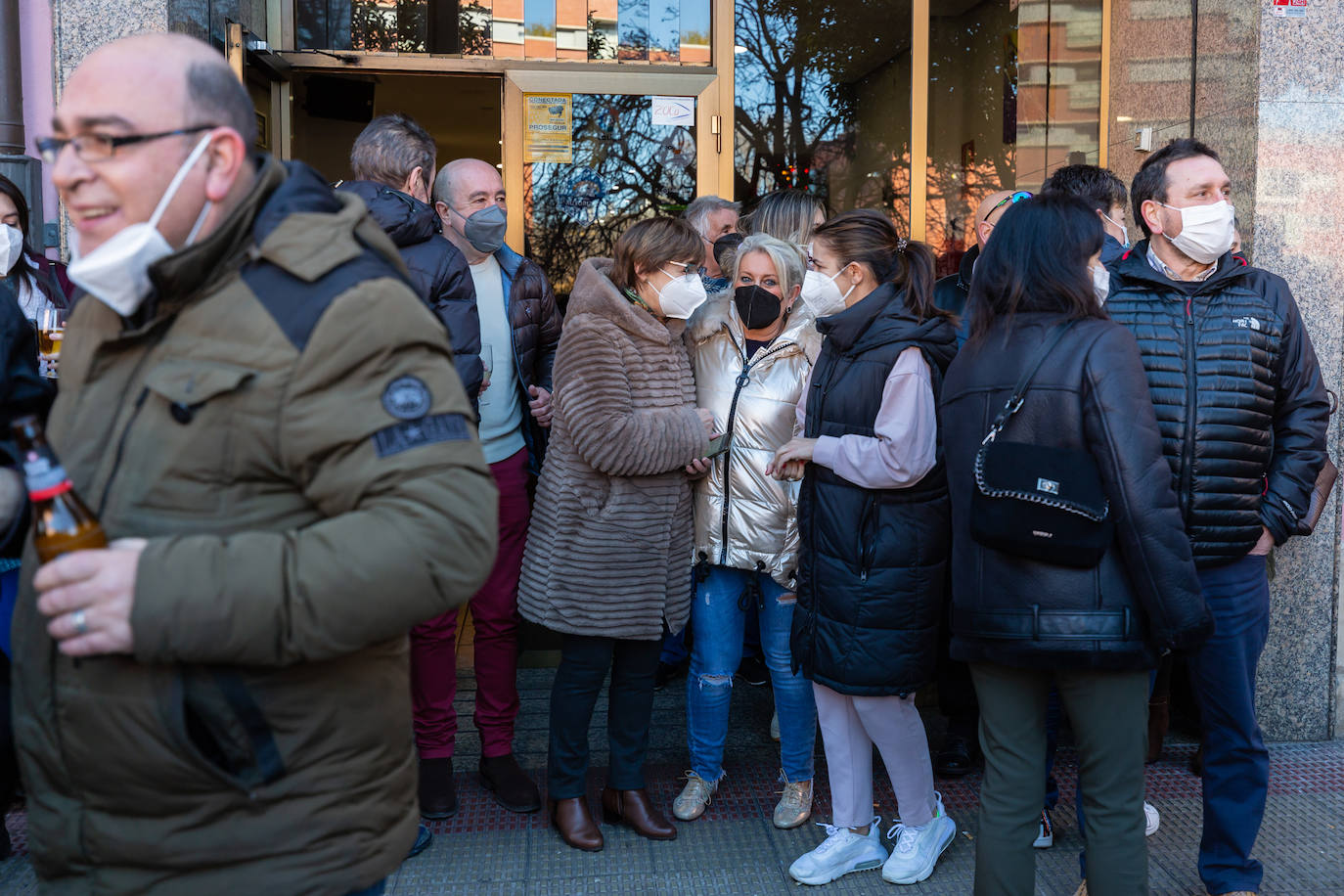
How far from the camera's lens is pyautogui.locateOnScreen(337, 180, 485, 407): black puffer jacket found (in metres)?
3.86

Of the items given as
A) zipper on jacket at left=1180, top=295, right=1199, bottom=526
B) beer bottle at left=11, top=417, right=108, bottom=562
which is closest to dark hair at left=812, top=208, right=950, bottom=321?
zipper on jacket at left=1180, top=295, right=1199, bottom=526

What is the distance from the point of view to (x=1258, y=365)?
3402 mm

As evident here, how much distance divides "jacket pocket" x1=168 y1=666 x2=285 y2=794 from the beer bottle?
8.8 inches

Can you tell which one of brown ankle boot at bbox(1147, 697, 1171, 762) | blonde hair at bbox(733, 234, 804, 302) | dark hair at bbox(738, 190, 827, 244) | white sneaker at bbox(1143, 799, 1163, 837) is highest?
dark hair at bbox(738, 190, 827, 244)

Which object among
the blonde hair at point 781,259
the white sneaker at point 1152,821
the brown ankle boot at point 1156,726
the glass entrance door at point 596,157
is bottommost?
the white sneaker at point 1152,821

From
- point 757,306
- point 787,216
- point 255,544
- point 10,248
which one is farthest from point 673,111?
point 255,544

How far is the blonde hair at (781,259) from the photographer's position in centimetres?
408

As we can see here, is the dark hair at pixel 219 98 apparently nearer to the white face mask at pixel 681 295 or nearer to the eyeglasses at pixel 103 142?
the eyeglasses at pixel 103 142

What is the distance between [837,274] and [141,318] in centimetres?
249

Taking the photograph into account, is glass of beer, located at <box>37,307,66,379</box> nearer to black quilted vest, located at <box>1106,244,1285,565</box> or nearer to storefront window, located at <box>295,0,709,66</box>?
black quilted vest, located at <box>1106,244,1285,565</box>

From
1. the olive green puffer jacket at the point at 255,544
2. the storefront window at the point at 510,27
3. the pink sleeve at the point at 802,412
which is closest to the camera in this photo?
the olive green puffer jacket at the point at 255,544

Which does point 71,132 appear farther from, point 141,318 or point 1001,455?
point 1001,455

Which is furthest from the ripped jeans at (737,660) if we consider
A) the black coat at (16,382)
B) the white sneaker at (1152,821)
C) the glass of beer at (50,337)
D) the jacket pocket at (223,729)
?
the jacket pocket at (223,729)

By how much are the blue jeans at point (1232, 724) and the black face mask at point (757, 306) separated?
162 centimetres
